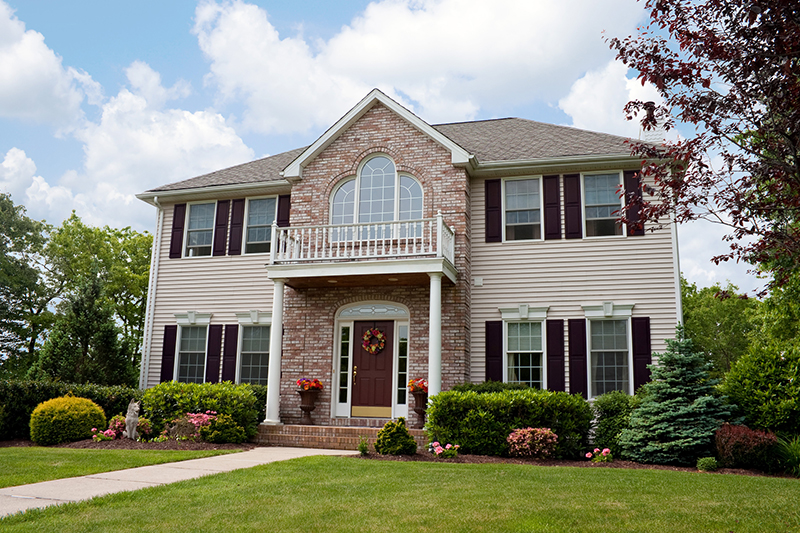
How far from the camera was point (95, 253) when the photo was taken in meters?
30.0

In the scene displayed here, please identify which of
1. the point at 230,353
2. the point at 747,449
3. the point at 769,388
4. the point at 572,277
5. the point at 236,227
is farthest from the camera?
the point at 236,227

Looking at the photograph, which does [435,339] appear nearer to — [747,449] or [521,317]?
[521,317]

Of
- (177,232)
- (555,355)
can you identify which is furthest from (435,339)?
(177,232)

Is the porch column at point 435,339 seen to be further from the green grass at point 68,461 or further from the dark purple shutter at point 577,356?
the green grass at point 68,461

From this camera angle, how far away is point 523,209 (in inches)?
586

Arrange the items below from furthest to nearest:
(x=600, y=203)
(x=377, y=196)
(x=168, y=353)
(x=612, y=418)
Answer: (x=168, y=353), (x=377, y=196), (x=600, y=203), (x=612, y=418)

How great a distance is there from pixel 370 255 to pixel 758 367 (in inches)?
307

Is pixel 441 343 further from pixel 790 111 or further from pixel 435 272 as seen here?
pixel 790 111

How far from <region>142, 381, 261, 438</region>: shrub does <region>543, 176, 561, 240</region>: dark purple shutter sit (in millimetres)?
7897

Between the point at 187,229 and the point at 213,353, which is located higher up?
the point at 187,229

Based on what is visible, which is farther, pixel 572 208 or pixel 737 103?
pixel 572 208

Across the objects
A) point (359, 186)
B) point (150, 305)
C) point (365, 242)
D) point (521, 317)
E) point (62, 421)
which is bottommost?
point (62, 421)

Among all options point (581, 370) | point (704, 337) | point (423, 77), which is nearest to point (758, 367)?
point (581, 370)

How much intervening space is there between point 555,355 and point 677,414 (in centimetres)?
361
